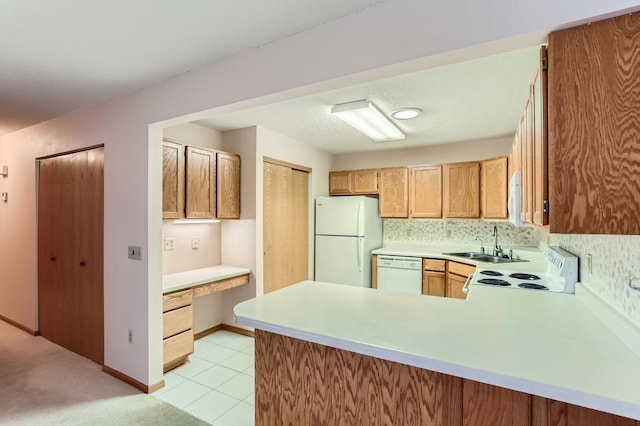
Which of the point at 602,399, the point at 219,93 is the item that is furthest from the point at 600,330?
the point at 219,93

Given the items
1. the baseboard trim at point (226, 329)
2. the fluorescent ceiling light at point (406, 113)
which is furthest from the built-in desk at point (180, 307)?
the fluorescent ceiling light at point (406, 113)

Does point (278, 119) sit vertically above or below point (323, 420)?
above

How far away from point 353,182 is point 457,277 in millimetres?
1985

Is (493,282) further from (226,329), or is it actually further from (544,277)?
(226,329)

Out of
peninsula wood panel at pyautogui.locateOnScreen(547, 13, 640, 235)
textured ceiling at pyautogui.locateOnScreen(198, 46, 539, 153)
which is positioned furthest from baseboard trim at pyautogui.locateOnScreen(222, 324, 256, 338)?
peninsula wood panel at pyautogui.locateOnScreen(547, 13, 640, 235)

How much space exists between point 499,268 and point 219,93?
281 cm

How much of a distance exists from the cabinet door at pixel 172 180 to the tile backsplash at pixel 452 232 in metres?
3.08

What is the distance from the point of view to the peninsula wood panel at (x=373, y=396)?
3.56 feet

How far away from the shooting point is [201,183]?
3.10 metres

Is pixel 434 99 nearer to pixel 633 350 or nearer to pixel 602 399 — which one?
pixel 633 350

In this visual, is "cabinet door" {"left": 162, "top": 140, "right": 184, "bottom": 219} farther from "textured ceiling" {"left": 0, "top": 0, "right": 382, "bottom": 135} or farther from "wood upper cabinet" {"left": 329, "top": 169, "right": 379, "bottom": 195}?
"wood upper cabinet" {"left": 329, "top": 169, "right": 379, "bottom": 195}

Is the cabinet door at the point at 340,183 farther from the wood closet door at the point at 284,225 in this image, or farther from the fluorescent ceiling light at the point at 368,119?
the fluorescent ceiling light at the point at 368,119

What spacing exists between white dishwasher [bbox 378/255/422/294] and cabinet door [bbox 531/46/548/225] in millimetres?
2758

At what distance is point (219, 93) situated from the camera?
6.57 ft
